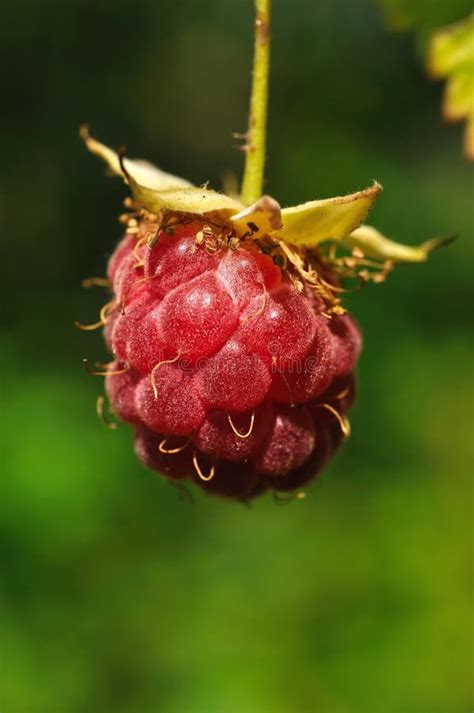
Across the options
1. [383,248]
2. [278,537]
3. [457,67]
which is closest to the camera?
[383,248]

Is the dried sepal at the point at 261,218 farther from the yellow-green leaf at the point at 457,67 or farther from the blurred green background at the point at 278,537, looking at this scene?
the blurred green background at the point at 278,537

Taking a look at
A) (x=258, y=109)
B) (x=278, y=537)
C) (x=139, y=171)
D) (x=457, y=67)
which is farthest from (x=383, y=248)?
(x=278, y=537)

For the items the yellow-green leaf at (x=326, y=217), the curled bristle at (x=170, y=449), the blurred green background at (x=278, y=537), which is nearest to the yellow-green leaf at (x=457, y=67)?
the blurred green background at (x=278, y=537)

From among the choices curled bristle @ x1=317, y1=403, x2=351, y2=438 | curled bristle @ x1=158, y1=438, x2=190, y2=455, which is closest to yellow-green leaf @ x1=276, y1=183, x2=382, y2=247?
curled bristle @ x1=317, y1=403, x2=351, y2=438

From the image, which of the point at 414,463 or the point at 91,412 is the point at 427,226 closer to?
the point at 414,463

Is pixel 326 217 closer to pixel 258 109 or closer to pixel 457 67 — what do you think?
pixel 258 109

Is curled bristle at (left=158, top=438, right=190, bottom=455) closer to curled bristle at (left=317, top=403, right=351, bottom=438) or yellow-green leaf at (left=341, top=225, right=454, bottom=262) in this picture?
curled bristle at (left=317, top=403, right=351, bottom=438)
